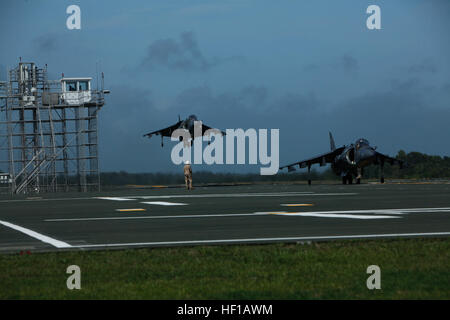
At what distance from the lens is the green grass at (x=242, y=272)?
25.4 feet

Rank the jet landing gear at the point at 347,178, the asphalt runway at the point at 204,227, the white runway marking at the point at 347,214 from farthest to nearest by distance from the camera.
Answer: the jet landing gear at the point at 347,178
the white runway marking at the point at 347,214
the asphalt runway at the point at 204,227

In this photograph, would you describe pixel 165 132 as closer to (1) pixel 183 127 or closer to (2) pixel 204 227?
(1) pixel 183 127

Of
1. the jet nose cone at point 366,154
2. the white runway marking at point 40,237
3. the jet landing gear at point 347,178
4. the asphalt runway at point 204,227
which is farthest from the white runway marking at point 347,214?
the jet landing gear at point 347,178

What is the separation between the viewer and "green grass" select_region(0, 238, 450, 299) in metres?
7.75

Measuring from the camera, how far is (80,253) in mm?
11219

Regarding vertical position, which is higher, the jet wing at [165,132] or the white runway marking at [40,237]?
the jet wing at [165,132]

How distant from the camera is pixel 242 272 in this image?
916cm

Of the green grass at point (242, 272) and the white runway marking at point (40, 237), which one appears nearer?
the green grass at point (242, 272)

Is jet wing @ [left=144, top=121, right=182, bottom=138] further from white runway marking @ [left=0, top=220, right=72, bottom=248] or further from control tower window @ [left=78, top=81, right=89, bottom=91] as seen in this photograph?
white runway marking @ [left=0, top=220, right=72, bottom=248]

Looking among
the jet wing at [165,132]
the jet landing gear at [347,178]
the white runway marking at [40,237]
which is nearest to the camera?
the white runway marking at [40,237]

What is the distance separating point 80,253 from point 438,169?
10437cm

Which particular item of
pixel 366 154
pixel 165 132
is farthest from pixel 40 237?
pixel 165 132

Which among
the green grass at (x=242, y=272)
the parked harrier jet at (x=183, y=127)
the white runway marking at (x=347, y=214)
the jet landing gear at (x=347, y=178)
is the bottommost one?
the jet landing gear at (x=347, y=178)

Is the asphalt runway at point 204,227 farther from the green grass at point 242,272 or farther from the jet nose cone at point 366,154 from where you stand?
the jet nose cone at point 366,154
